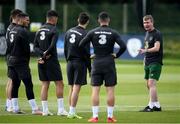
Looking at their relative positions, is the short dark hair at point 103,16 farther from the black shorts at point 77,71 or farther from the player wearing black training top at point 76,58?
the black shorts at point 77,71

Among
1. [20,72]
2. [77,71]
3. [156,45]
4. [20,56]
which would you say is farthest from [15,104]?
[156,45]

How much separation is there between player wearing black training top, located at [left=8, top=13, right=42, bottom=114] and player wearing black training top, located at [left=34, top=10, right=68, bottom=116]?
446mm

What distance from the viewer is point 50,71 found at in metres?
19.3

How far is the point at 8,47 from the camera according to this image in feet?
65.8

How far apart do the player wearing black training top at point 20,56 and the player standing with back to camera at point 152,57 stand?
273 centimetres

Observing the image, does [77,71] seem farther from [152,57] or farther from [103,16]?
[152,57]

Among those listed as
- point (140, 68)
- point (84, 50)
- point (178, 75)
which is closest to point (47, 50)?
point (84, 50)

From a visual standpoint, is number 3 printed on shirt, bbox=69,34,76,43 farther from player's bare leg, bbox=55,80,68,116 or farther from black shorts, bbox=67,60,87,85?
player's bare leg, bbox=55,80,68,116

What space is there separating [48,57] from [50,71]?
1.05 ft

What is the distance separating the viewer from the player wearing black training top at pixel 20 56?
64.5 feet

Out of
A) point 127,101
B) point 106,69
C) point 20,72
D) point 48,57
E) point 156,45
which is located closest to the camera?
point 106,69

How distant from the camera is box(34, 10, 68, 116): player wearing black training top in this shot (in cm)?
1912

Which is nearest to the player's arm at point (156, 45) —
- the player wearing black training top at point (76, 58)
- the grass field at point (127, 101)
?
the grass field at point (127, 101)

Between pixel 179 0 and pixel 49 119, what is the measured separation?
53373mm
